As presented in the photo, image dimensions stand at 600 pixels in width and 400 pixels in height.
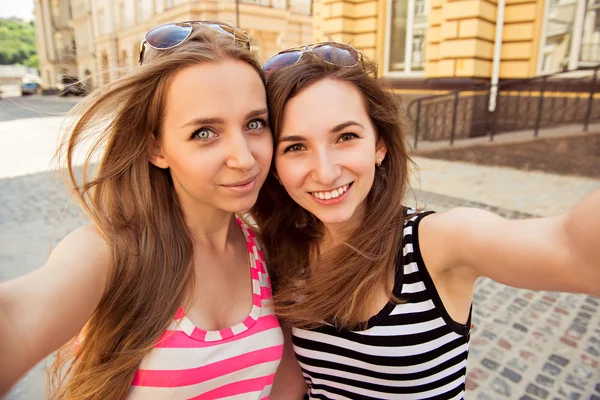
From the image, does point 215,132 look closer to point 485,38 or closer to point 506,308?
point 506,308

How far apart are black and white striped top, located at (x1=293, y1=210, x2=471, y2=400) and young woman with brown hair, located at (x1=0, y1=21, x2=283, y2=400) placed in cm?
28

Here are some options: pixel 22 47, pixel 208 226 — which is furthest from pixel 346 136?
pixel 22 47

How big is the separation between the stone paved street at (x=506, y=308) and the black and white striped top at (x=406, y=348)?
3.81ft

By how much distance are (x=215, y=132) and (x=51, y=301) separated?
0.76 meters

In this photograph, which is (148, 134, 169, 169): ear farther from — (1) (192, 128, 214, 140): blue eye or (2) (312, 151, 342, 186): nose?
(2) (312, 151, 342, 186): nose

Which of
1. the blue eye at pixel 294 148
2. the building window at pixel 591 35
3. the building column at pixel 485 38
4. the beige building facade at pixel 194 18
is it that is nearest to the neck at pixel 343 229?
the blue eye at pixel 294 148

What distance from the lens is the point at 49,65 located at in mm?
51781

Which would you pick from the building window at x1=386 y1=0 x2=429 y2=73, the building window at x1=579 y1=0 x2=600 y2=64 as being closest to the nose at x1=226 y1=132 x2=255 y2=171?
the building window at x1=579 y1=0 x2=600 y2=64

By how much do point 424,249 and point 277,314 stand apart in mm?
647

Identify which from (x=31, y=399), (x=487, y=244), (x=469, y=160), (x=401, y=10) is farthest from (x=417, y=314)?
(x=401, y=10)

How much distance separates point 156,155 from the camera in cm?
165

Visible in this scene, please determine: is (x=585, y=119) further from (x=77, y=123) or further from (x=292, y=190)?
(x=77, y=123)

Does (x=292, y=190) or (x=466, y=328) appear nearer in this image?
(x=466, y=328)

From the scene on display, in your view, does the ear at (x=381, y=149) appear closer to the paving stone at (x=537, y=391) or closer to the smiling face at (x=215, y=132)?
the smiling face at (x=215, y=132)
